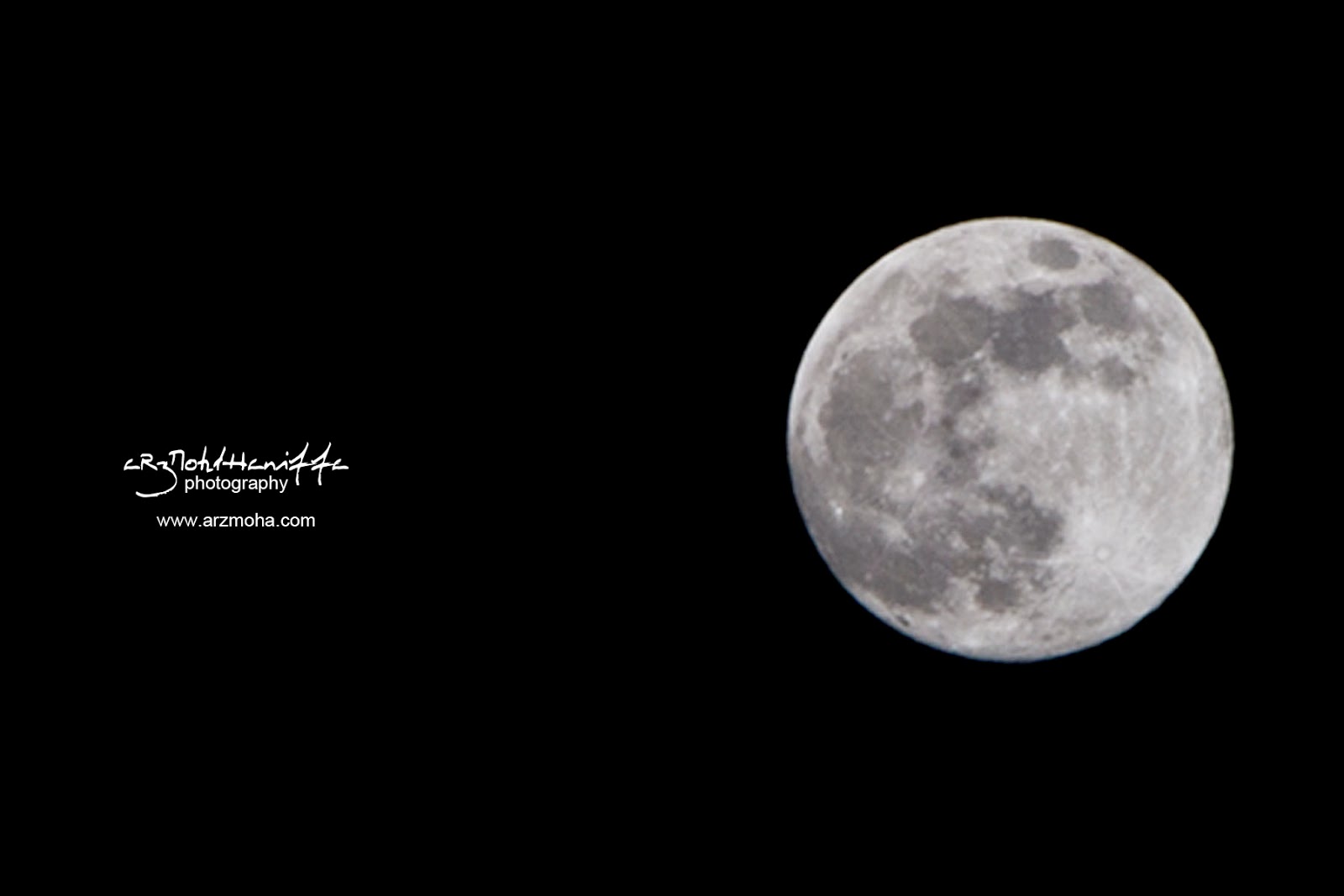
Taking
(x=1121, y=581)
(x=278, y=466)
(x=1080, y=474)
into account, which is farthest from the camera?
(x=278, y=466)

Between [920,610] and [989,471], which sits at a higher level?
[989,471]

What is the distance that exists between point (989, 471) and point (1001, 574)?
464mm

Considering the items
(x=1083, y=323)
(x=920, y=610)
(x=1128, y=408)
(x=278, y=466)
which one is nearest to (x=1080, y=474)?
(x=1128, y=408)

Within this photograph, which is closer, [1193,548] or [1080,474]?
[1080,474]

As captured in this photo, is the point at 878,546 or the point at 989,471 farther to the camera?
the point at 878,546

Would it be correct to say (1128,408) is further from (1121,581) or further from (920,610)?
(920,610)

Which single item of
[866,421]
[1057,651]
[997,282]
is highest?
[997,282]

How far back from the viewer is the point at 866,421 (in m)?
4.33

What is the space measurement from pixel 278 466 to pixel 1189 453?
13.9 ft

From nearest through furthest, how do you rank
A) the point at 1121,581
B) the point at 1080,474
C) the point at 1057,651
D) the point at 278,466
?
1. the point at 1080,474
2. the point at 1121,581
3. the point at 1057,651
4. the point at 278,466

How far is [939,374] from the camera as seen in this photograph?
4.18 metres

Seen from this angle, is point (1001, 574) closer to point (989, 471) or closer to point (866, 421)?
point (989, 471)

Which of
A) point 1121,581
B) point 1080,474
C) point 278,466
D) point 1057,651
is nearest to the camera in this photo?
point 1080,474

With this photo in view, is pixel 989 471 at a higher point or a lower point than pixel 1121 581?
higher
